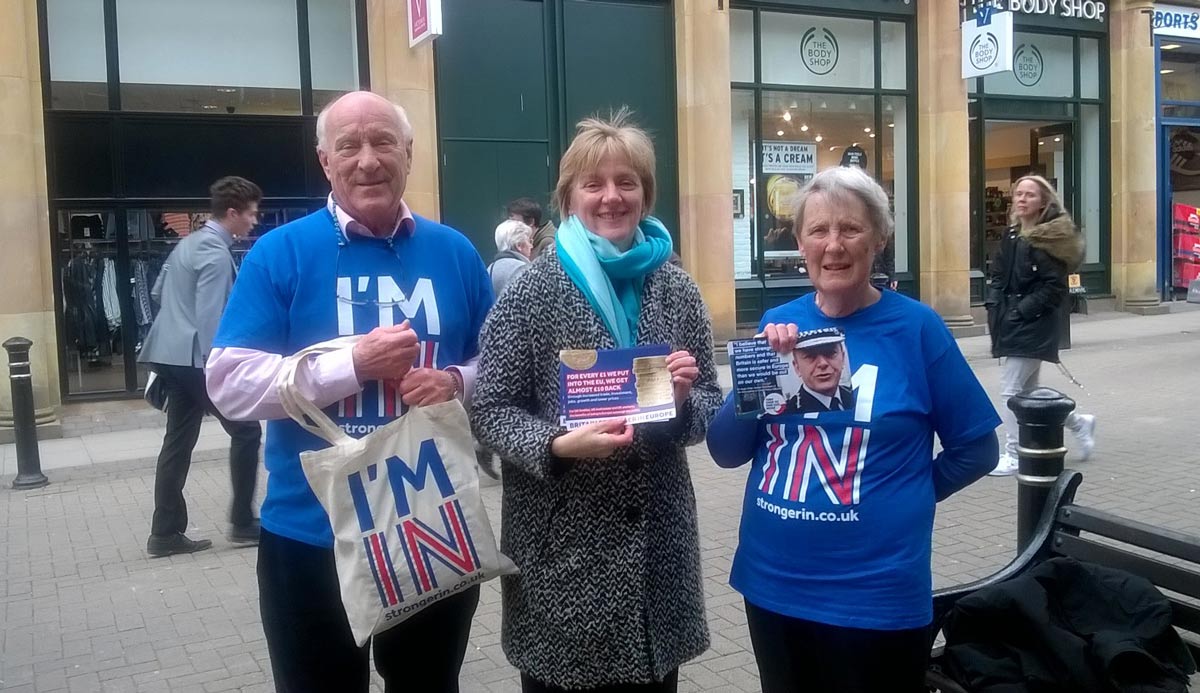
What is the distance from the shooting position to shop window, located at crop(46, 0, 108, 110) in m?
11.1

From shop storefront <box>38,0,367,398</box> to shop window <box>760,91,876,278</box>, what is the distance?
6.72 metres

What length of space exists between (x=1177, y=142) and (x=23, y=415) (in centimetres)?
2076

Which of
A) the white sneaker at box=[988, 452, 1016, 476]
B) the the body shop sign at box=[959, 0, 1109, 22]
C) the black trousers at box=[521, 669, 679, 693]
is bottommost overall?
the white sneaker at box=[988, 452, 1016, 476]

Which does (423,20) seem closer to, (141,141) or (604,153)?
(141,141)

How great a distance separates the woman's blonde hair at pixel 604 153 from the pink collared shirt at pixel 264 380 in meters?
0.66

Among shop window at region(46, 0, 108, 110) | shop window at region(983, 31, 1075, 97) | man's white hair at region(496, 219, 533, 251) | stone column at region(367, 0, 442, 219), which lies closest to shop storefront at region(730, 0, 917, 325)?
shop window at region(983, 31, 1075, 97)

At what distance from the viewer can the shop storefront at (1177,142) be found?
19766mm

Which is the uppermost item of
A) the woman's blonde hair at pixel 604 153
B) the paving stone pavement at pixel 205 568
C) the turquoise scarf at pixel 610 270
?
the woman's blonde hair at pixel 604 153

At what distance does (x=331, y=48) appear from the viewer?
1256cm

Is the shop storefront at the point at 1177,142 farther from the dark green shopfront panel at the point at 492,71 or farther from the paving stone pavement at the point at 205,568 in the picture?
the dark green shopfront panel at the point at 492,71

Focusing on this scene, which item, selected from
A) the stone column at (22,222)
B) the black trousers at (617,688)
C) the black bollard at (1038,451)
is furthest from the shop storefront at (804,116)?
the black trousers at (617,688)

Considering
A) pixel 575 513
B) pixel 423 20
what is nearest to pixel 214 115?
pixel 423 20

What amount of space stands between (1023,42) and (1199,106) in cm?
512

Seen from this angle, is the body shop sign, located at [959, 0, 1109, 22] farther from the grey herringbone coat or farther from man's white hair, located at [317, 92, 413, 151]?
the grey herringbone coat
